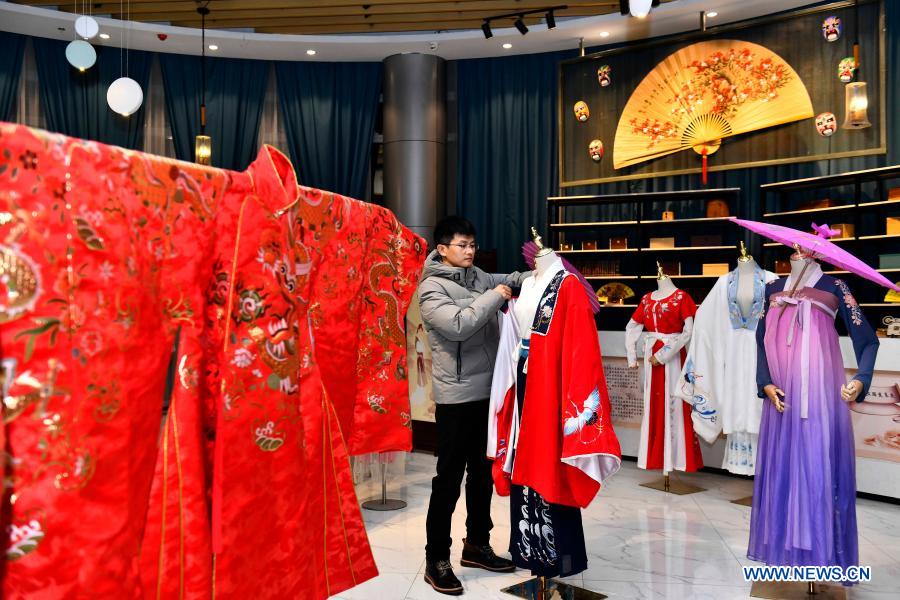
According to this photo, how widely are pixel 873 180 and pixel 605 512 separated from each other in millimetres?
3394

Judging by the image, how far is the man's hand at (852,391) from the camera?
2.76 m

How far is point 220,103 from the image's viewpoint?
24.3 ft

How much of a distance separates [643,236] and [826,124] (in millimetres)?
1752

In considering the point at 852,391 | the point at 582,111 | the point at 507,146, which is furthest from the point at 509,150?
the point at 852,391

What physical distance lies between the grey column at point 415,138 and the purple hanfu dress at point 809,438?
14.9 ft

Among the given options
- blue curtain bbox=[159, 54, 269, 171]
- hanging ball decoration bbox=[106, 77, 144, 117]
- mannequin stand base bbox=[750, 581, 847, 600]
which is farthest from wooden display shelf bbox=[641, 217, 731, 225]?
hanging ball decoration bbox=[106, 77, 144, 117]

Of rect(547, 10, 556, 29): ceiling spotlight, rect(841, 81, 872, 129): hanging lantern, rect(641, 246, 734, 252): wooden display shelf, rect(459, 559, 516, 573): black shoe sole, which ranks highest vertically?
rect(547, 10, 556, 29): ceiling spotlight

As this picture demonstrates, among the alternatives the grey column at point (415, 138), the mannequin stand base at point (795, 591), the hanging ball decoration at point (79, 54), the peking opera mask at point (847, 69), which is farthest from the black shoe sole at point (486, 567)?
the peking opera mask at point (847, 69)

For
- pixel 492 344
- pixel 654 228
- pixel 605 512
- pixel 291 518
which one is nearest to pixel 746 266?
pixel 605 512

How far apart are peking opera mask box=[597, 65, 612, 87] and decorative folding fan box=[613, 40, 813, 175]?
292mm

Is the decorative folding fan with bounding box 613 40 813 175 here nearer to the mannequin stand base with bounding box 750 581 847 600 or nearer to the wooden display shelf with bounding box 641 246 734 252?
the wooden display shelf with bounding box 641 246 734 252

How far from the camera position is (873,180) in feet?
18.0

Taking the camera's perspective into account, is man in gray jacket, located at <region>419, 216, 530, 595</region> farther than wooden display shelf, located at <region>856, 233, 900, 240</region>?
No

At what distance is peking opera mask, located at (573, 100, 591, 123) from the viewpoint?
22.7 feet
